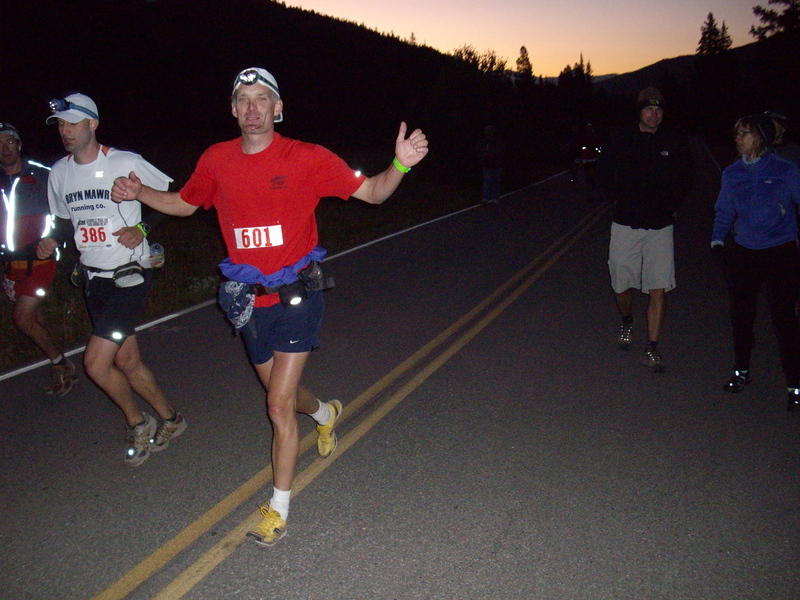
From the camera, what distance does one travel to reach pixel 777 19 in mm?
69250

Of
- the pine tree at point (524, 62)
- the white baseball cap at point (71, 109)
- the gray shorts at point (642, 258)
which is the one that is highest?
the pine tree at point (524, 62)

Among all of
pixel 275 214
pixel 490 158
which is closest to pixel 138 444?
pixel 275 214

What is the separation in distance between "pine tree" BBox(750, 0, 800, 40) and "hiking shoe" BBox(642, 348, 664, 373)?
74.0 meters

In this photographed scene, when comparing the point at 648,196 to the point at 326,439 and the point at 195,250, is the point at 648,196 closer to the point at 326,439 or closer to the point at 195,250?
the point at 326,439

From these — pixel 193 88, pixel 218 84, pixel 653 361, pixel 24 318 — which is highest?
pixel 218 84

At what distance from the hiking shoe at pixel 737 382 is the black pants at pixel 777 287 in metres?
0.36

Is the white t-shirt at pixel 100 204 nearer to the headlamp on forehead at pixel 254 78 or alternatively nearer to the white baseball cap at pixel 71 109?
the white baseball cap at pixel 71 109

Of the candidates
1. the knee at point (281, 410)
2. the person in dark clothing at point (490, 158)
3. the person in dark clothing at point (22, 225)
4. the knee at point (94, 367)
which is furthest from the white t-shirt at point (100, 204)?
the person in dark clothing at point (490, 158)

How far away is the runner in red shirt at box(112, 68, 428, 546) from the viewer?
3631 millimetres

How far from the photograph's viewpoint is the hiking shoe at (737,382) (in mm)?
5805

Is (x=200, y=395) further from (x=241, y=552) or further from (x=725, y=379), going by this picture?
(x=725, y=379)

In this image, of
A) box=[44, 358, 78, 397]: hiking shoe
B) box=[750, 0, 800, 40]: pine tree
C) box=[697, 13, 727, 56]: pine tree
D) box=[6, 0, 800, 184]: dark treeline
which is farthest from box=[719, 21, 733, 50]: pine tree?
box=[44, 358, 78, 397]: hiking shoe

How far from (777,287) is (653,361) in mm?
1309

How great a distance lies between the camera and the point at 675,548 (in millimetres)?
3613
